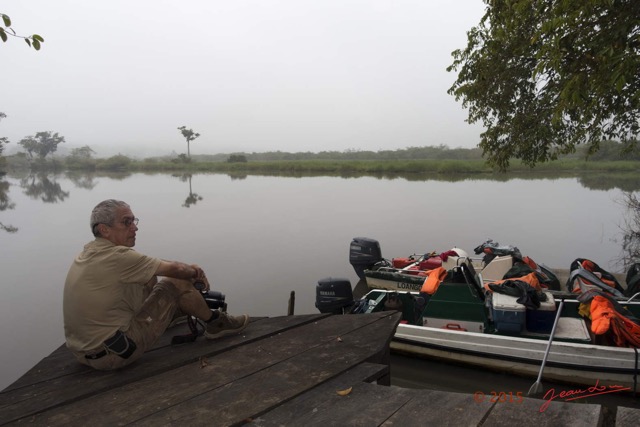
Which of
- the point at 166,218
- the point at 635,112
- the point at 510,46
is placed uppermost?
the point at 510,46

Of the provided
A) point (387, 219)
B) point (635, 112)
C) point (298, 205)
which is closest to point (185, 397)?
point (635, 112)

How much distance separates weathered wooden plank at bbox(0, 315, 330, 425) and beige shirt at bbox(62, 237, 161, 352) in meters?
0.21

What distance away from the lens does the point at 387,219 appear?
17016 mm

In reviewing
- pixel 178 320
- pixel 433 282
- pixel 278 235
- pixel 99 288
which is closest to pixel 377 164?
pixel 278 235

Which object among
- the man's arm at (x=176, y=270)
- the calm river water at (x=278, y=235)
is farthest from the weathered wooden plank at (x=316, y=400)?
the calm river water at (x=278, y=235)

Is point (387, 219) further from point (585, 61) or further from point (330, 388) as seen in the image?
point (330, 388)

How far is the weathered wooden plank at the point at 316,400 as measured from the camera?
1.95m

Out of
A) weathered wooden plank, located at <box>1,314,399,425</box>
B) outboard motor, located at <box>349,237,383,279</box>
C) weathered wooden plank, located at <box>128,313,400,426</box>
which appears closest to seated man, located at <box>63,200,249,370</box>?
weathered wooden plank, located at <box>1,314,399,425</box>

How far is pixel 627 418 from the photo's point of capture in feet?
5.20

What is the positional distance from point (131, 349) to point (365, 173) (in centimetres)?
4484

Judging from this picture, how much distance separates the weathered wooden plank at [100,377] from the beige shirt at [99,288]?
0.21 m

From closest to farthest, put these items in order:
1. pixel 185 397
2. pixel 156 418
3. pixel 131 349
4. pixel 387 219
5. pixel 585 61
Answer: pixel 156 418
pixel 185 397
pixel 131 349
pixel 585 61
pixel 387 219

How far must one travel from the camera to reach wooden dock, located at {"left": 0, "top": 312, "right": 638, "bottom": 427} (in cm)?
185

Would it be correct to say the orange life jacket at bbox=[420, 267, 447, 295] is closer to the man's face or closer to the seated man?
the seated man
